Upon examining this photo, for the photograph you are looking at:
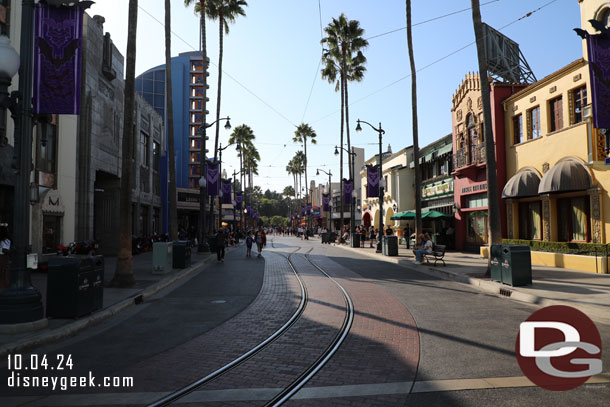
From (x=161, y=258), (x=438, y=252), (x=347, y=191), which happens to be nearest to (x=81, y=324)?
(x=161, y=258)

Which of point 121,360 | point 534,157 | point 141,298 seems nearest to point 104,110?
point 141,298

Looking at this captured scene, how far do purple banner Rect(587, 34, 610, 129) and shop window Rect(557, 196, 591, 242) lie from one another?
335 inches

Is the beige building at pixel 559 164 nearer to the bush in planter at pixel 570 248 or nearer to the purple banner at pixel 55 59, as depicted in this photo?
the bush in planter at pixel 570 248

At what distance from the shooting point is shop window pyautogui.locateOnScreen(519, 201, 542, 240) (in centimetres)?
1983

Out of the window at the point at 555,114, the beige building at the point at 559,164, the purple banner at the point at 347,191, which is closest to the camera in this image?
the beige building at the point at 559,164

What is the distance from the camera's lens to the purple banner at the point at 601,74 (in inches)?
380

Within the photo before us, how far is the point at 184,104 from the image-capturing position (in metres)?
72.6

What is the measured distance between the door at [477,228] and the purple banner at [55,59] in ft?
73.6

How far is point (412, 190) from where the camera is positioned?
38.3 meters

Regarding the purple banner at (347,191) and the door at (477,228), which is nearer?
the door at (477,228)

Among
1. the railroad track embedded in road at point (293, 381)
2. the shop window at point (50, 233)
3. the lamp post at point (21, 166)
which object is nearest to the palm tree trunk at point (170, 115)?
the shop window at point (50, 233)

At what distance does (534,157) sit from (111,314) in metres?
19.1

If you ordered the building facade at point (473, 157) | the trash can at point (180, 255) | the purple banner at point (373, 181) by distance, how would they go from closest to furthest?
the trash can at point (180, 255) → the building facade at point (473, 157) → the purple banner at point (373, 181)

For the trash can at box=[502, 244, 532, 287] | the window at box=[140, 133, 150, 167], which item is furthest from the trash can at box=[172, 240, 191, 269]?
the window at box=[140, 133, 150, 167]
